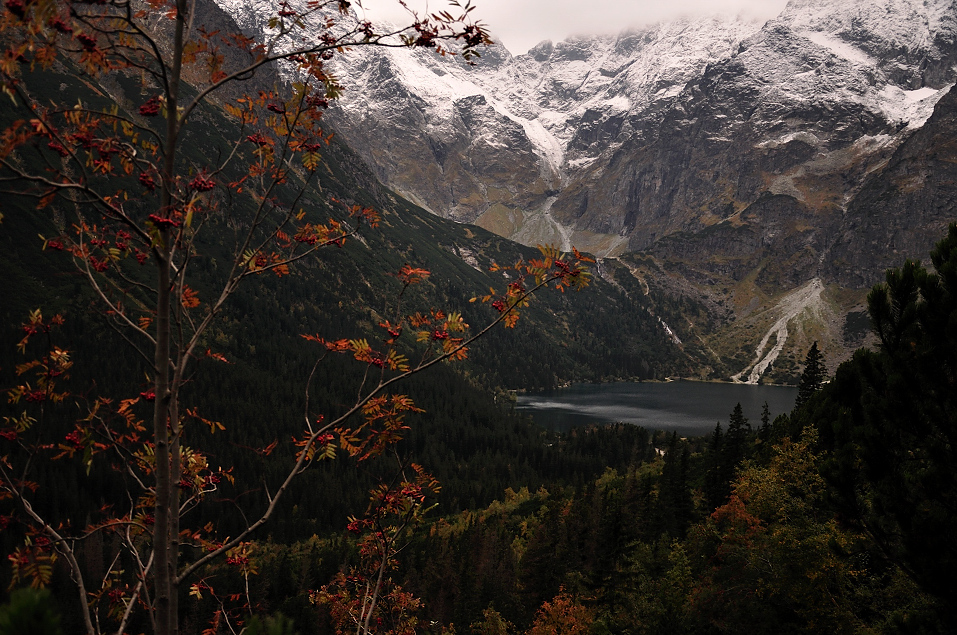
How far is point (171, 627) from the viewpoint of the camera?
18.7 feet

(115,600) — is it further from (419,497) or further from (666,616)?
(666,616)

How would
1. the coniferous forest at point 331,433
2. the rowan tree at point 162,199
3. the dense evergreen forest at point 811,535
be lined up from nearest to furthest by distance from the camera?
the rowan tree at point 162,199
the coniferous forest at point 331,433
the dense evergreen forest at point 811,535

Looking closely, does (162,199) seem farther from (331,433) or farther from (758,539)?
(758,539)

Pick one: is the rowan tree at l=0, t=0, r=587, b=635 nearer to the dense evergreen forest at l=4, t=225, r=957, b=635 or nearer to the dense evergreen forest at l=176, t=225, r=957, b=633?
the dense evergreen forest at l=4, t=225, r=957, b=635

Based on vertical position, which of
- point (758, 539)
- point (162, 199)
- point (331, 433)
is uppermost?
point (162, 199)

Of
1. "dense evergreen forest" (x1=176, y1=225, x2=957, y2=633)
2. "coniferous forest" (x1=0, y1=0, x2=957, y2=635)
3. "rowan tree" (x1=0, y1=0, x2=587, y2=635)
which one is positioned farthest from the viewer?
"dense evergreen forest" (x1=176, y1=225, x2=957, y2=633)

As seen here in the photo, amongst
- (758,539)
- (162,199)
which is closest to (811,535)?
(758,539)

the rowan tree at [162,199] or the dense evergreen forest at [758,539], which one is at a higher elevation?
the rowan tree at [162,199]

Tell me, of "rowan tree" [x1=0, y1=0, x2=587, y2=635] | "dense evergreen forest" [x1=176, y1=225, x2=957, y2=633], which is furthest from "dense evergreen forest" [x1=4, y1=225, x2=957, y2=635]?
"rowan tree" [x1=0, y1=0, x2=587, y2=635]

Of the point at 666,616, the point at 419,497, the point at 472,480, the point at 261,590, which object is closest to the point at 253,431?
the point at 472,480

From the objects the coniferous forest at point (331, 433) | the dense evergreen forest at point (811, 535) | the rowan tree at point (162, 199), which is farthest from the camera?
the dense evergreen forest at point (811, 535)

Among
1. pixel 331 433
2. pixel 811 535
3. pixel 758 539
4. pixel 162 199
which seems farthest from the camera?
pixel 758 539

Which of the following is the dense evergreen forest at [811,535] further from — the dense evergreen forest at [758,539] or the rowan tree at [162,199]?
the rowan tree at [162,199]

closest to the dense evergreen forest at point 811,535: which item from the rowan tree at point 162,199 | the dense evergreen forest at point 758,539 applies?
the dense evergreen forest at point 758,539
